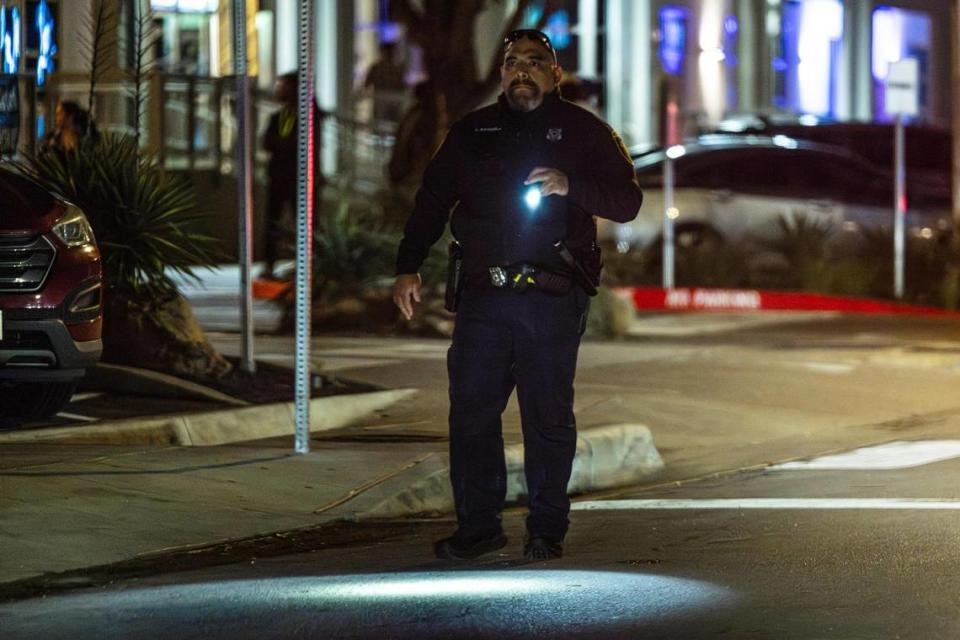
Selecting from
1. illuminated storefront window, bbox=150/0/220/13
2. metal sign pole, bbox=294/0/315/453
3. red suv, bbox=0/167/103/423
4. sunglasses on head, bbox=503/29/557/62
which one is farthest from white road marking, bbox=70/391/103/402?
illuminated storefront window, bbox=150/0/220/13

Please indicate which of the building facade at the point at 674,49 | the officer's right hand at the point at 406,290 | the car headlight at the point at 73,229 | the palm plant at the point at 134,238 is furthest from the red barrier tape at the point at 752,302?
the officer's right hand at the point at 406,290

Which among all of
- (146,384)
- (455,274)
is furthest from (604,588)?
(146,384)

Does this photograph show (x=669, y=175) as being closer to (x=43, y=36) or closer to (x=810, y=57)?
(x=43, y=36)

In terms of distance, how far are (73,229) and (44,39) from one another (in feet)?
10.6

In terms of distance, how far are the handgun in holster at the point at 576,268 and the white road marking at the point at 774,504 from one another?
1658 millimetres

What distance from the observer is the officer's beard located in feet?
21.1

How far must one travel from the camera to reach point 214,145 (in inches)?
861

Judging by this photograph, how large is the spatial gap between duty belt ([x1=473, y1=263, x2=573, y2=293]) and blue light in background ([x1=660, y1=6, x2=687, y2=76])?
86.3 feet

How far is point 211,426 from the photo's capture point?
9.38 m

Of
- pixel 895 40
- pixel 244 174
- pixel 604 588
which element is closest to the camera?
pixel 604 588

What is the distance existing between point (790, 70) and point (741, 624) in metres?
31.5

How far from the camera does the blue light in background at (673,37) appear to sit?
32.4 meters

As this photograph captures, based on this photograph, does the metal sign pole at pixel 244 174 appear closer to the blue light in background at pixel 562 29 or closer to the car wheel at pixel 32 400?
the car wheel at pixel 32 400

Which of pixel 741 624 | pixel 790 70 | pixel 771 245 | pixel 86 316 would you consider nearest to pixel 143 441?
pixel 86 316
